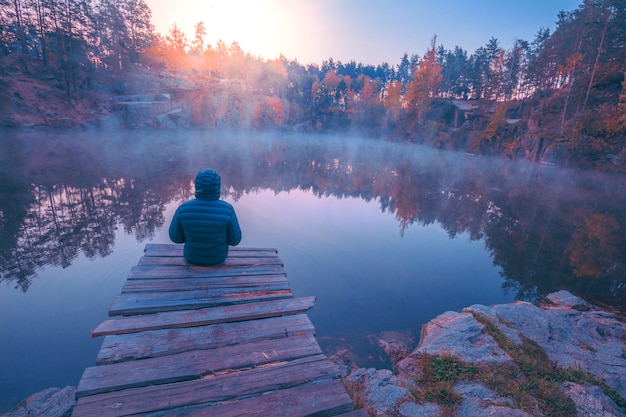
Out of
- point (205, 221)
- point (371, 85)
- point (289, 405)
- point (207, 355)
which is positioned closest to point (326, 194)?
point (205, 221)

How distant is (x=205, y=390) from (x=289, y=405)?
0.82 meters

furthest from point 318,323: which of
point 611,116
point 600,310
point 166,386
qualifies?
point 611,116

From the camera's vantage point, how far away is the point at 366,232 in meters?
13.8

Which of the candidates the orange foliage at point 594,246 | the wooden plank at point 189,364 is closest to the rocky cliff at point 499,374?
the wooden plank at point 189,364

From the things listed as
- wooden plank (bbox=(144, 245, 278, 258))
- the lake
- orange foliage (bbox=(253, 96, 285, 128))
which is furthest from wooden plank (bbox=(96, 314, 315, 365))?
orange foliage (bbox=(253, 96, 285, 128))

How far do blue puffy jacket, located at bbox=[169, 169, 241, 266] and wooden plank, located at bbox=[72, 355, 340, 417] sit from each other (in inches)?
91.6

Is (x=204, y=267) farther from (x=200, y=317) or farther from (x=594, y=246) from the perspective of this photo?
(x=594, y=246)

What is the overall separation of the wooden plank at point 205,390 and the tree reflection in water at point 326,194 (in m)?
7.70

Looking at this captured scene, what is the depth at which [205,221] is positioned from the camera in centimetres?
458

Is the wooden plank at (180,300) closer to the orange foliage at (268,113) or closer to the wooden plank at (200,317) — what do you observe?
the wooden plank at (200,317)

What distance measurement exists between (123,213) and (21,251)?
4283 millimetres

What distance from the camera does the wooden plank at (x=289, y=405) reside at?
2561mm

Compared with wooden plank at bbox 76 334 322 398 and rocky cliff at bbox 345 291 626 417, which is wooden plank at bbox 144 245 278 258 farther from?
rocky cliff at bbox 345 291 626 417

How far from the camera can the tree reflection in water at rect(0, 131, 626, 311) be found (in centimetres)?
1028
